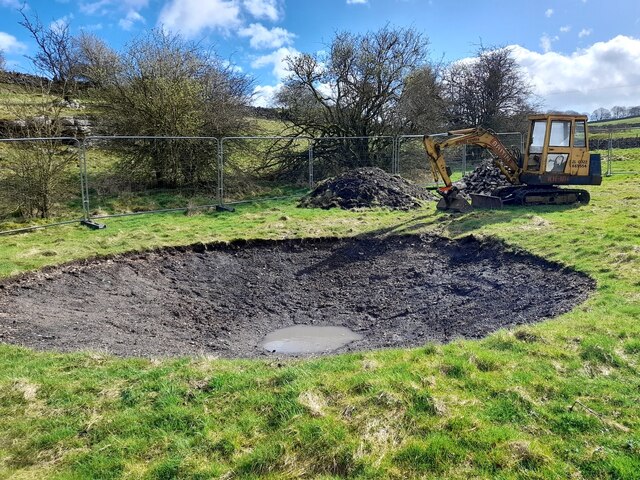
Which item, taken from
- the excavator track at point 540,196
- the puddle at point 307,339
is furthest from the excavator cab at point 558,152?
the puddle at point 307,339

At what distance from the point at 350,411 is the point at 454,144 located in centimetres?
1068

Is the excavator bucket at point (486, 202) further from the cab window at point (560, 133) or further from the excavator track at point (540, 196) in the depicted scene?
the cab window at point (560, 133)

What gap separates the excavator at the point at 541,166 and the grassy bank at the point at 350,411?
825cm

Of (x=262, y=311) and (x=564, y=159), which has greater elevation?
(x=564, y=159)

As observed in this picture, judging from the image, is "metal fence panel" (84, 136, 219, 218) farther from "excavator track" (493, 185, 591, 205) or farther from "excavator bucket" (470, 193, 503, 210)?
"excavator track" (493, 185, 591, 205)

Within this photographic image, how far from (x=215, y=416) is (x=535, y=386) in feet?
9.02

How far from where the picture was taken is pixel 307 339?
7613mm

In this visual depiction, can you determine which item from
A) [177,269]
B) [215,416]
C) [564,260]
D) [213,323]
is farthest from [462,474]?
[177,269]

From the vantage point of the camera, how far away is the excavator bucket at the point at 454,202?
44.5ft

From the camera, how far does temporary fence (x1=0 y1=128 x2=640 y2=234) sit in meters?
12.2

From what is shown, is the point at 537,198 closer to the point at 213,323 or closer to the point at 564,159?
the point at 564,159

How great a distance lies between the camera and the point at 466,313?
759cm

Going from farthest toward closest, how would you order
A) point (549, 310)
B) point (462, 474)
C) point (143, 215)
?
point (143, 215), point (549, 310), point (462, 474)

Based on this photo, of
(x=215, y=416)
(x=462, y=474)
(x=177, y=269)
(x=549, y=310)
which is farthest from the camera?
(x=177, y=269)
